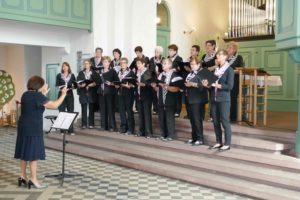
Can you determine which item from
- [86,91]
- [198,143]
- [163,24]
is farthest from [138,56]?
[163,24]

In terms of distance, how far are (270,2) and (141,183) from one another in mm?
7050

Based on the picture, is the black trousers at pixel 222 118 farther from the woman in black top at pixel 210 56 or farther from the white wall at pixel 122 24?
the white wall at pixel 122 24

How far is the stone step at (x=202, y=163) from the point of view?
5.46m

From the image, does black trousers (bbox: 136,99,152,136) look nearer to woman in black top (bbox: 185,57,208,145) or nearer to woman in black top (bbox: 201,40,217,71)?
woman in black top (bbox: 185,57,208,145)

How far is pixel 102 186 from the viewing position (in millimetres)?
5988

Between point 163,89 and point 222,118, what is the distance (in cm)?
157

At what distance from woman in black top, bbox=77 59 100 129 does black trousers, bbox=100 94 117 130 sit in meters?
0.39

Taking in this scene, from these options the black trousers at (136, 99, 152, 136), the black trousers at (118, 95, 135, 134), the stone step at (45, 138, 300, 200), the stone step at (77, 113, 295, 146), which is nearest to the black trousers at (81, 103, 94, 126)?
the black trousers at (118, 95, 135, 134)

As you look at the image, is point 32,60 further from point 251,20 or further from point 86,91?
point 251,20

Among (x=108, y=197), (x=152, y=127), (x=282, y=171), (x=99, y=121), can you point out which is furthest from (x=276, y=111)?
(x=108, y=197)

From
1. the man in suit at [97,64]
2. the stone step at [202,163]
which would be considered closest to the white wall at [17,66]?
the man in suit at [97,64]

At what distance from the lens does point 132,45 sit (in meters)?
10.7

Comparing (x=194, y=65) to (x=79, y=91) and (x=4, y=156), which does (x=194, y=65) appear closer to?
(x=79, y=91)

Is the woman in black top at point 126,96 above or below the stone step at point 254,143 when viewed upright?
above
